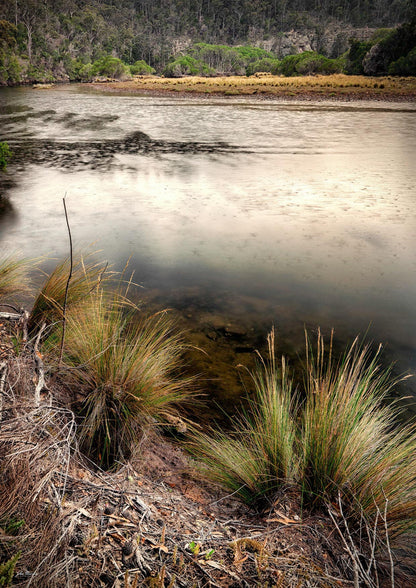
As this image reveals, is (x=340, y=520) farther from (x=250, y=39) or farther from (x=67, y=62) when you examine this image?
(x=250, y=39)

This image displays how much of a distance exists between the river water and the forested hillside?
93.4 metres

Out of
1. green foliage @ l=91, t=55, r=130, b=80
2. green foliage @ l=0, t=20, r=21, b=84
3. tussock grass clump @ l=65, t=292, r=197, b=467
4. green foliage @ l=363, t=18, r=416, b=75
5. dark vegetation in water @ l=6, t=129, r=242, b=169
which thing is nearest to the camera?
tussock grass clump @ l=65, t=292, r=197, b=467

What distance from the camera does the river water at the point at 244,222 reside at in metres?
4.69

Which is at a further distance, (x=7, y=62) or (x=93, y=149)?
(x=7, y=62)

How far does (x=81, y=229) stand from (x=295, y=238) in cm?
379

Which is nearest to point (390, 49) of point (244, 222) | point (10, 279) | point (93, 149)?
point (93, 149)

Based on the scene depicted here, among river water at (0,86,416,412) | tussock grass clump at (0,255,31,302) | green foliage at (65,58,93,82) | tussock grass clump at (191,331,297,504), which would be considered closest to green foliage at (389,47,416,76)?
river water at (0,86,416,412)

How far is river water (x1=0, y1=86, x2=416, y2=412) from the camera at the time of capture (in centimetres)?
469

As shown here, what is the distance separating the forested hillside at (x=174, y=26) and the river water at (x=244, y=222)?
306 feet

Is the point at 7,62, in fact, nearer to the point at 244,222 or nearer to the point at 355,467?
the point at 244,222

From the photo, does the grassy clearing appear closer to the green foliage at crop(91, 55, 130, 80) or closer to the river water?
the river water

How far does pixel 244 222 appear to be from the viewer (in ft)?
24.9

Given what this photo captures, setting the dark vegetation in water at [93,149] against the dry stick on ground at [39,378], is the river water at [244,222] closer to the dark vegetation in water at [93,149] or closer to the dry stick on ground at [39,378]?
the dark vegetation in water at [93,149]

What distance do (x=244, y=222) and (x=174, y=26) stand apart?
211838mm
